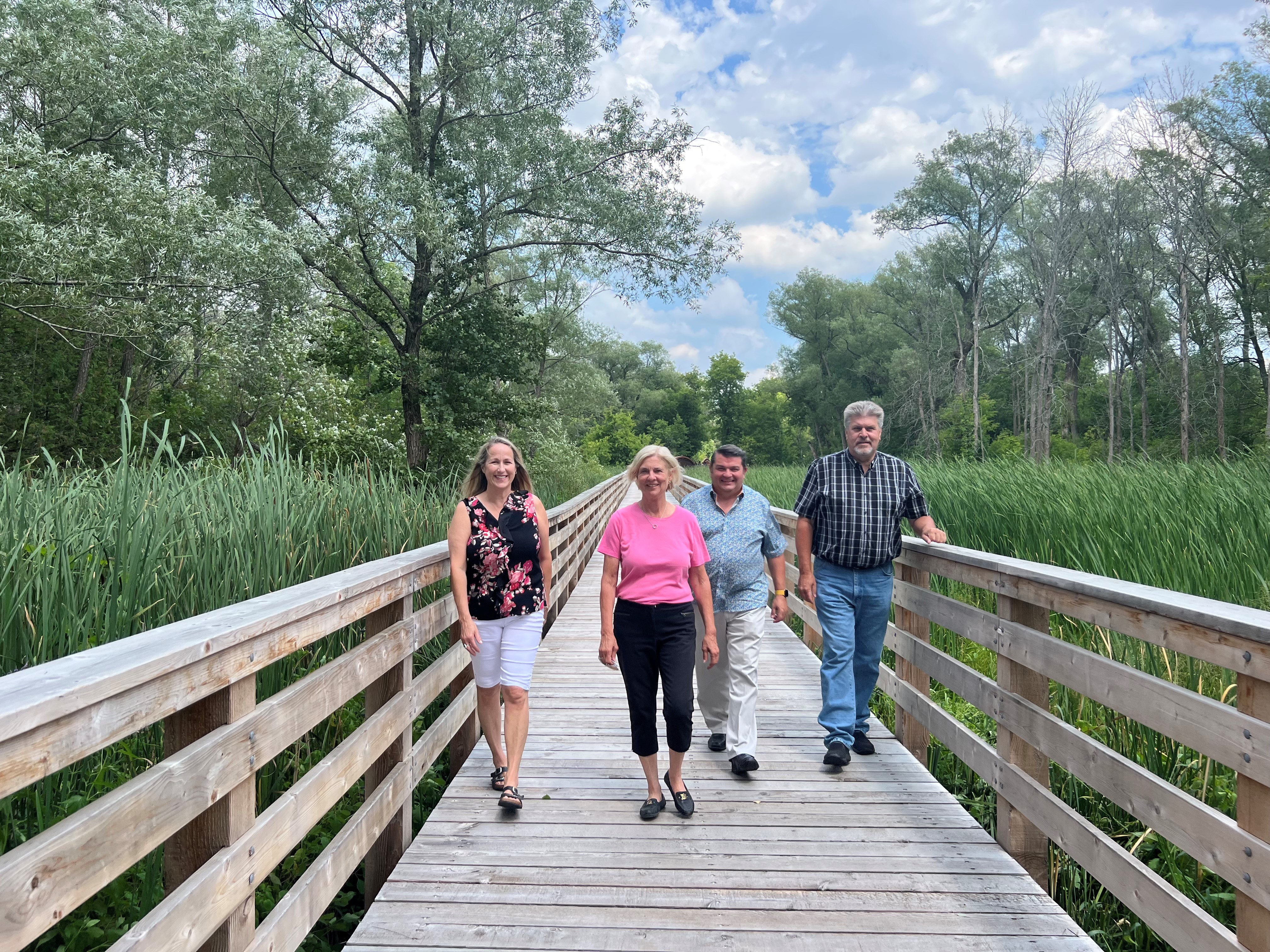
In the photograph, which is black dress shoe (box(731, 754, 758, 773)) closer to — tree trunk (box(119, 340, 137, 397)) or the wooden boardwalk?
the wooden boardwalk

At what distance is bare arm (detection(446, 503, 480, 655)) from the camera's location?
3477 mm

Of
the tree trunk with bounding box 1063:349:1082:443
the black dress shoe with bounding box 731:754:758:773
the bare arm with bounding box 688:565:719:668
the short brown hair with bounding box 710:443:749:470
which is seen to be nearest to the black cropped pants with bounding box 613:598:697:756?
the bare arm with bounding box 688:565:719:668

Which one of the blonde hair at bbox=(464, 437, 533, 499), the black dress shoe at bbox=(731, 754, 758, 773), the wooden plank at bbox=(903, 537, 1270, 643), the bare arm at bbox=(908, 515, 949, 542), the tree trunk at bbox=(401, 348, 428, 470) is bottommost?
the black dress shoe at bbox=(731, 754, 758, 773)

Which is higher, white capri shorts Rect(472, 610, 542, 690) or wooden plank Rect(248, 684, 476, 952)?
white capri shorts Rect(472, 610, 542, 690)

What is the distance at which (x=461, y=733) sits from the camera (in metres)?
4.29

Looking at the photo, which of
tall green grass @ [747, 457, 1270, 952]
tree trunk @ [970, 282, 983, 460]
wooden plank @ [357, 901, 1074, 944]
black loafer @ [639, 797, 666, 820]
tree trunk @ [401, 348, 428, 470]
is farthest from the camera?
tree trunk @ [970, 282, 983, 460]

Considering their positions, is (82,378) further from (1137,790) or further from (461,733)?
(1137,790)

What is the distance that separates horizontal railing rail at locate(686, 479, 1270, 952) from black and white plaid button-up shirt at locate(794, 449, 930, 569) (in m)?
0.21

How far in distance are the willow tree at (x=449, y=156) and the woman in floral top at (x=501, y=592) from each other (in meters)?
11.4

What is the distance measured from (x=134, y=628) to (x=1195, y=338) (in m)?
40.7

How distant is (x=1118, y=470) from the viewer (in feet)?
29.6

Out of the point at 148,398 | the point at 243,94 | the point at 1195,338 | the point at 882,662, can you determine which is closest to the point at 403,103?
the point at 243,94

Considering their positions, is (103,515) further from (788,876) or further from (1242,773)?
(1242,773)

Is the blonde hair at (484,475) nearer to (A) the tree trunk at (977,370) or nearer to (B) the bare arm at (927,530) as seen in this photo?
(B) the bare arm at (927,530)
